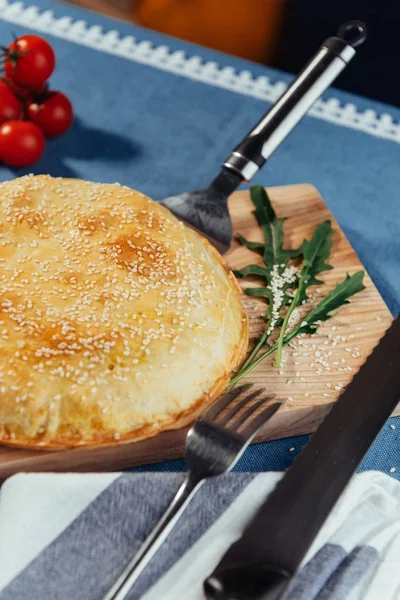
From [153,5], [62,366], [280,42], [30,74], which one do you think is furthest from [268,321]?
[153,5]

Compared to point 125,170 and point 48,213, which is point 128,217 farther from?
point 125,170

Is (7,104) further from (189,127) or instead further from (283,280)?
(283,280)

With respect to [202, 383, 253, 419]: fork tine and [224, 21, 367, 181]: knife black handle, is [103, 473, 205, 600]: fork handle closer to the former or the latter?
[202, 383, 253, 419]: fork tine

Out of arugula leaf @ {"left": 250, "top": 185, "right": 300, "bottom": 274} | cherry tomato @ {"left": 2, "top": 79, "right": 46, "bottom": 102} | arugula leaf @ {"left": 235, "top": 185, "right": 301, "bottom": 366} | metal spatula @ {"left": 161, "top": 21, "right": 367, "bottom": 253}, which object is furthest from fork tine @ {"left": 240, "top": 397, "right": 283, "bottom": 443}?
cherry tomato @ {"left": 2, "top": 79, "right": 46, "bottom": 102}

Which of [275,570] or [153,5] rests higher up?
[275,570]

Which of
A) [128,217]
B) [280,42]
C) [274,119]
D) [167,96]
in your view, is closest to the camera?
[128,217]

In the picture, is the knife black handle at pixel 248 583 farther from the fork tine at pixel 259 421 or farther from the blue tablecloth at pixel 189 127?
the blue tablecloth at pixel 189 127

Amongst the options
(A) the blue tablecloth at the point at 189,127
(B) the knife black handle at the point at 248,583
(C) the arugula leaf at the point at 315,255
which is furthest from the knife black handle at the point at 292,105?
(B) the knife black handle at the point at 248,583
